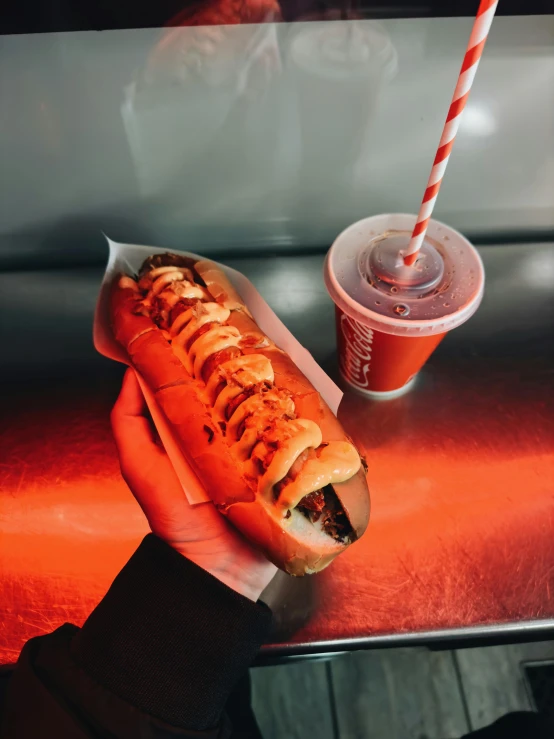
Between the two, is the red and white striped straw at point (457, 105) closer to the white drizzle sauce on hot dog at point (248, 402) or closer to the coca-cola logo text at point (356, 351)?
the coca-cola logo text at point (356, 351)

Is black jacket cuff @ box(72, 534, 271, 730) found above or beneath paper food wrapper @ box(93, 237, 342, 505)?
beneath

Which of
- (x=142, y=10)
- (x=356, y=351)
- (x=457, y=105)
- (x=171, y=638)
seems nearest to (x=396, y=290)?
(x=356, y=351)

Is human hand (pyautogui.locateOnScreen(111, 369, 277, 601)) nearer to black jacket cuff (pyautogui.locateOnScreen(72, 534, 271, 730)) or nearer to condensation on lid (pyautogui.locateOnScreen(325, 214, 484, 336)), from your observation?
black jacket cuff (pyautogui.locateOnScreen(72, 534, 271, 730))

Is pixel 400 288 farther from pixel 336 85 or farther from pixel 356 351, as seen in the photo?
pixel 336 85

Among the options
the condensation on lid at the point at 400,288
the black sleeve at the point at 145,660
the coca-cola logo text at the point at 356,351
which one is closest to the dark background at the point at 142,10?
the condensation on lid at the point at 400,288

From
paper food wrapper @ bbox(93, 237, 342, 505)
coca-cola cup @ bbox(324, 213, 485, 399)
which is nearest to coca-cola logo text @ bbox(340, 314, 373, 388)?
coca-cola cup @ bbox(324, 213, 485, 399)

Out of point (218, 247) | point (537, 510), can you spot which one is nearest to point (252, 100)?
point (218, 247)

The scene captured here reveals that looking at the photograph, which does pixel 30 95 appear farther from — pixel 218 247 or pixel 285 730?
pixel 285 730

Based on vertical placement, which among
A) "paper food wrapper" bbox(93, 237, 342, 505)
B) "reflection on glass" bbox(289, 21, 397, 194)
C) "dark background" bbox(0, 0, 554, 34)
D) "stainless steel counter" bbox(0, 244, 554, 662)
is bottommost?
"stainless steel counter" bbox(0, 244, 554, 662)
